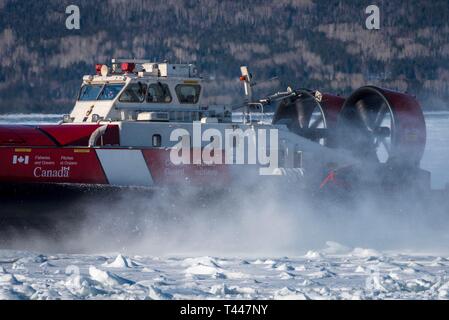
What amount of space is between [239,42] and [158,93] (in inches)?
579

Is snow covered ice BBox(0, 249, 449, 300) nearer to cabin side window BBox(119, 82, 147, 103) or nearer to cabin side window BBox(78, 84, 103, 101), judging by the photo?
cabin side window BBox(119, 82, 147, 103)

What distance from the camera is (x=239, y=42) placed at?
1272 inches

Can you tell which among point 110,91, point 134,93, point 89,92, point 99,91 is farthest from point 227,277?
point 89,92

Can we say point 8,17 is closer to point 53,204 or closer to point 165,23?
point 165,23

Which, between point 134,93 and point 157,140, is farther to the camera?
point 134,93

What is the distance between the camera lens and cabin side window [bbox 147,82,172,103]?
58.2 feet

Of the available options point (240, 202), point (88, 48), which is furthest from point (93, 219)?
point (88, 48)

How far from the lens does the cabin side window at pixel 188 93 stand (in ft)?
58.7

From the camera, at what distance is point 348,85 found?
31.7 m

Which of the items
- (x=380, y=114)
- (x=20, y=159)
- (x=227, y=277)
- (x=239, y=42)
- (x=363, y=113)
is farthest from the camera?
(x=239, y=42)

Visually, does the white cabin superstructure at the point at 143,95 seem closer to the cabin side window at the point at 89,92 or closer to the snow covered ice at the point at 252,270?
the cabin side window at the point at 89,92

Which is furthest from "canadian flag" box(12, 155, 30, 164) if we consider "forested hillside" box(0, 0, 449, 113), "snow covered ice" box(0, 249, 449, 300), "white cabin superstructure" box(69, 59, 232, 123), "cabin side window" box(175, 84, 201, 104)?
"forested hillside" box(0, 0, 449, 113)

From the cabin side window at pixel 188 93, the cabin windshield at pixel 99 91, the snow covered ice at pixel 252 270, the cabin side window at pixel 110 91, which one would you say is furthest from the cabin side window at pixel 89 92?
the snow covered ice at pixel 252 270

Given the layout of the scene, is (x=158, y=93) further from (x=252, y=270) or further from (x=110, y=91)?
(x=252, y=270)
